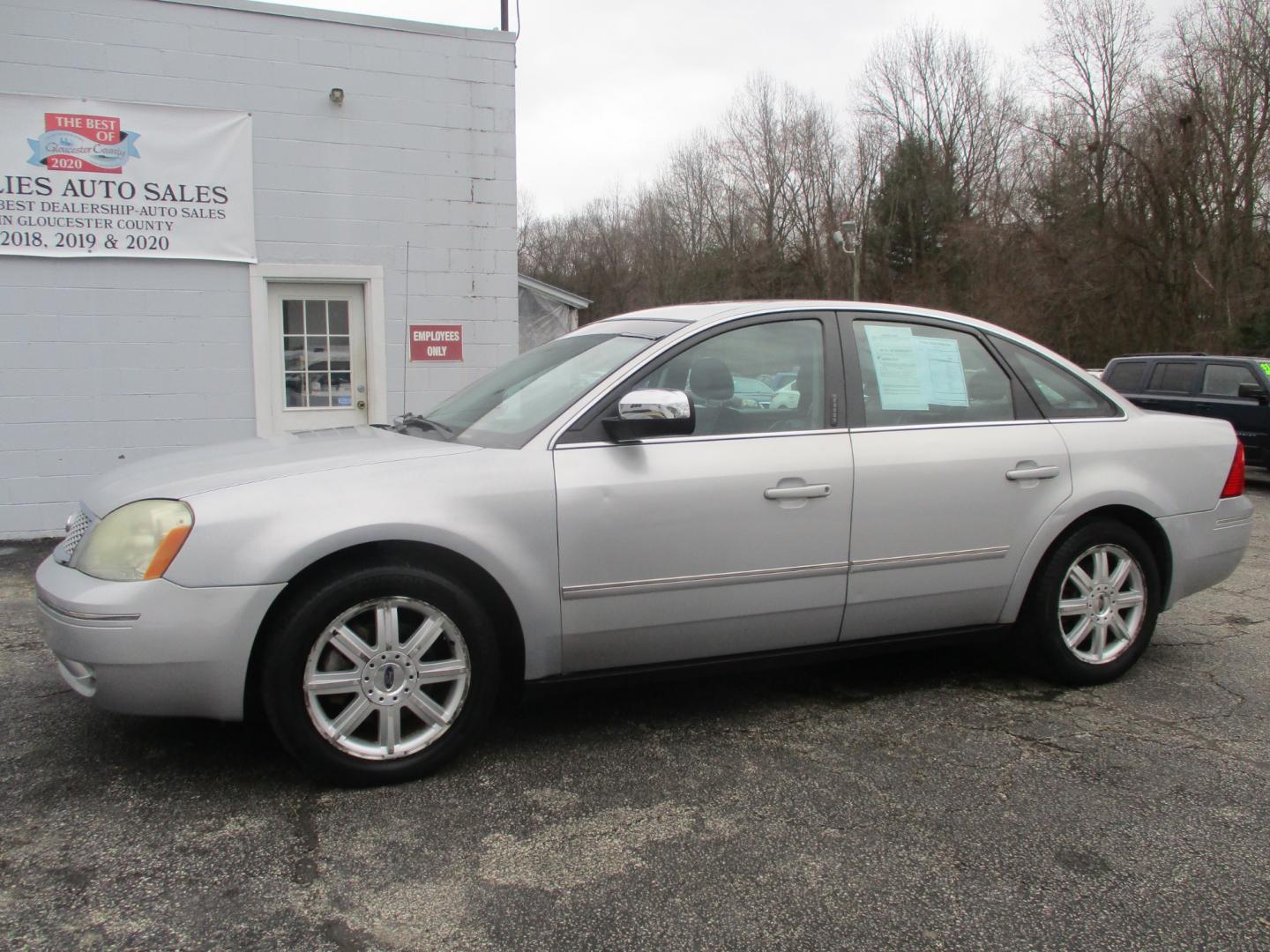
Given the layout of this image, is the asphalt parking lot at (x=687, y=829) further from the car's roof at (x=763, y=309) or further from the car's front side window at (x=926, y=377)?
the car's roof at (x=763, y=309)

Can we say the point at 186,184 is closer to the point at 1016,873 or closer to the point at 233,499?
the point at 233,499

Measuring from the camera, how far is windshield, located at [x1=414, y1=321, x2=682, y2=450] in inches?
139

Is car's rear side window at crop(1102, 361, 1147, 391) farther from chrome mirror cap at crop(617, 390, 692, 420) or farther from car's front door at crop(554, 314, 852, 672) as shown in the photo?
chrome mirror cap at crop(617, 390, 692, 420)

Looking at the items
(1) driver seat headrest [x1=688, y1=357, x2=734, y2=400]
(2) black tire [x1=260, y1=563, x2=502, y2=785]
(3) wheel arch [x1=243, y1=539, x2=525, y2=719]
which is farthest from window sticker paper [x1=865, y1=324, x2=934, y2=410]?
(2) black tire [x1=260, y1=563, x2=502, y2=785]

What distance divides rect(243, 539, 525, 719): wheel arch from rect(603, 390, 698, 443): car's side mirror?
66 centimetres

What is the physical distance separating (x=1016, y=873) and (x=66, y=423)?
7.84 metres

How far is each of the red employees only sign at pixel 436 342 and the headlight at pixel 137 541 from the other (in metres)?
5.89

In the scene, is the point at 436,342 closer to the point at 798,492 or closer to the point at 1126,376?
the point at 798,492

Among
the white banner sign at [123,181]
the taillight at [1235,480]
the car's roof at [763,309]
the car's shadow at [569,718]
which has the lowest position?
the car's shadow at [569,718]

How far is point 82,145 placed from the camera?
7.86m

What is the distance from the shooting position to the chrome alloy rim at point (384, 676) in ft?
10.0

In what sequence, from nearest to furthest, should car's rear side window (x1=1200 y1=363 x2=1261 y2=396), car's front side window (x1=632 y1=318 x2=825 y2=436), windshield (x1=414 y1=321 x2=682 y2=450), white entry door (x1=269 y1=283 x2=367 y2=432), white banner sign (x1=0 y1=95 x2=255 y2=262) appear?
windshield (x1=414 y1=321 x2=682 y2=450)
car's front side window (x1=632 y1=318 x2=825 y2=436)
white banner sign (x1=0 y1=95 x2=255 y2=262)
white entry door (x1=269 y1=283 x2=367 y2=432)
car's rear side window (x1=1200 y1=363 x2=1261 y2=396)

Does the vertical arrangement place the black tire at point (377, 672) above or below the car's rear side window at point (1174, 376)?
below

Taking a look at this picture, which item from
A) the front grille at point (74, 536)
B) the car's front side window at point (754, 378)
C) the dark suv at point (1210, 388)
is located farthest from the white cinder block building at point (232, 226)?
the dark suv at point (1210, 388)
